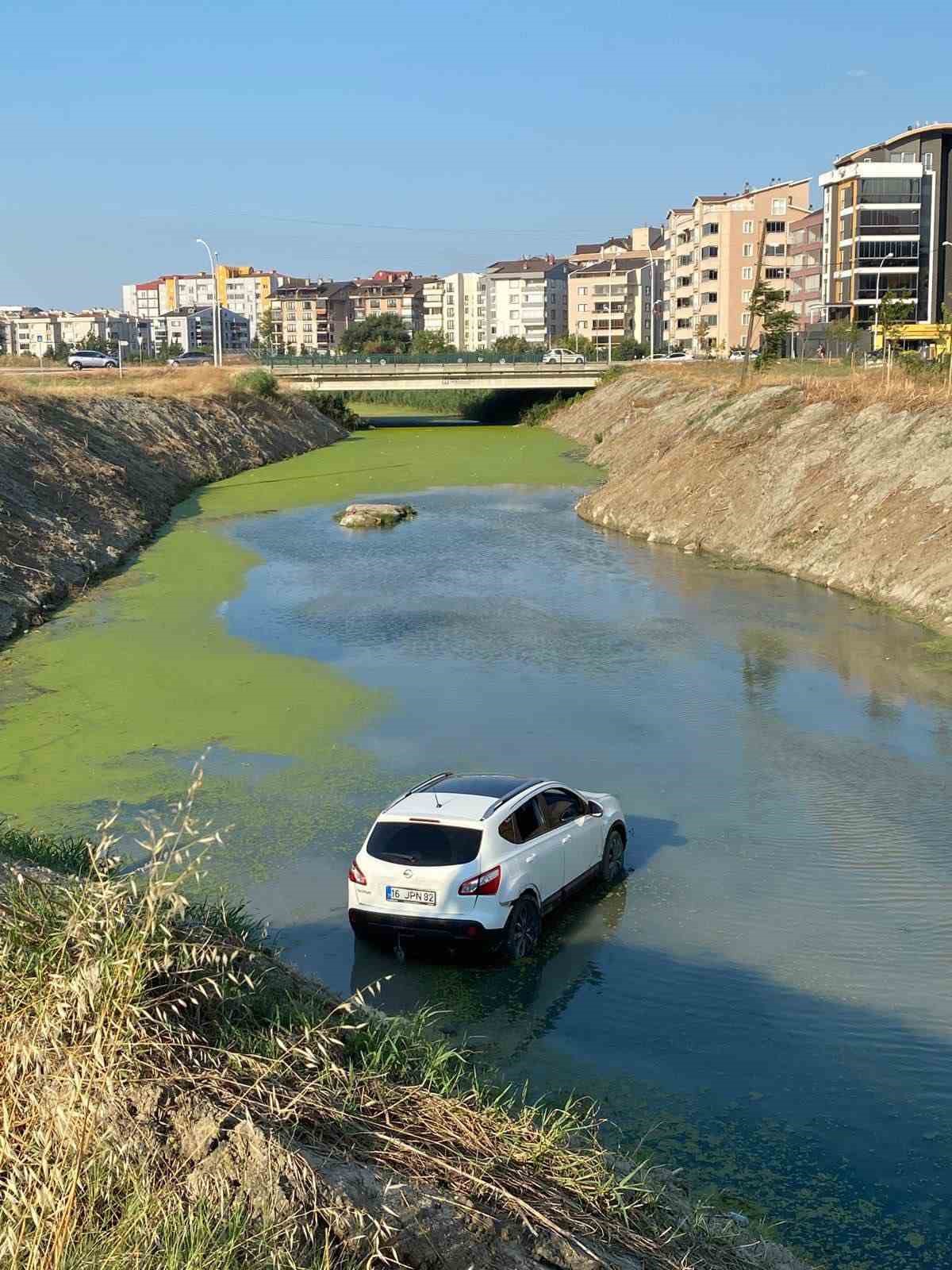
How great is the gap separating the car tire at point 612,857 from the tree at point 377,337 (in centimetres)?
14222

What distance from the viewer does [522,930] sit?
12672mm

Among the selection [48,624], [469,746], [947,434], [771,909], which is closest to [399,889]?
[771,909]

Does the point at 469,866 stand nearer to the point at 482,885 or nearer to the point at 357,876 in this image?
the point at 482,885

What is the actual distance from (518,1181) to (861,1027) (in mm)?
5550

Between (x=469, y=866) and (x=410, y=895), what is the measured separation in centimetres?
64

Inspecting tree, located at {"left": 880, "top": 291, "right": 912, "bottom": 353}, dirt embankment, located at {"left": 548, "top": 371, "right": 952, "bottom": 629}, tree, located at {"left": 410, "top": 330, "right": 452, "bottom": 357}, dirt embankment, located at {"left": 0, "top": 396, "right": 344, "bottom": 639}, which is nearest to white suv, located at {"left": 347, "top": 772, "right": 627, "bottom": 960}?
dirt embankment, located at {"left": 548, "top": 371, "right": 952, "bottom": 629}

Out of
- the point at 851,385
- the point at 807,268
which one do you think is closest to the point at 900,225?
the point at 807,268

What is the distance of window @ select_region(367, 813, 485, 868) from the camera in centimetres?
1245

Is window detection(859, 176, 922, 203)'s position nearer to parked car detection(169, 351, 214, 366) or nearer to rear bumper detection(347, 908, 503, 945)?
parked car detection(169, 351, 214, 366)

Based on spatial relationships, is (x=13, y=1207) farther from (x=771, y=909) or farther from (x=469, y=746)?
(x=469, y=746)

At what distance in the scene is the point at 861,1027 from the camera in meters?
11.1

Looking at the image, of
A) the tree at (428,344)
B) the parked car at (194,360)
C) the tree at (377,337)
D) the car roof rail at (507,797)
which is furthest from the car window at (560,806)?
the tree at (377,337)

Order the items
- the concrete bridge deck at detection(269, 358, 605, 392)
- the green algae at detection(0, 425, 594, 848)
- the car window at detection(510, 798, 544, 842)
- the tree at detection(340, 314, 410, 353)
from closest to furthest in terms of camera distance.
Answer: the car window at detection(510, 798, 544, 842) → the green algae at detection(0, 425, 594, 848) → the concrete bridge deck at detection(269, 358, 605, 392) → the tree at detection(340, 314, 410, 353)

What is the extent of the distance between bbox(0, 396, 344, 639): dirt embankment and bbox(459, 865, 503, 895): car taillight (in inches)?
713
